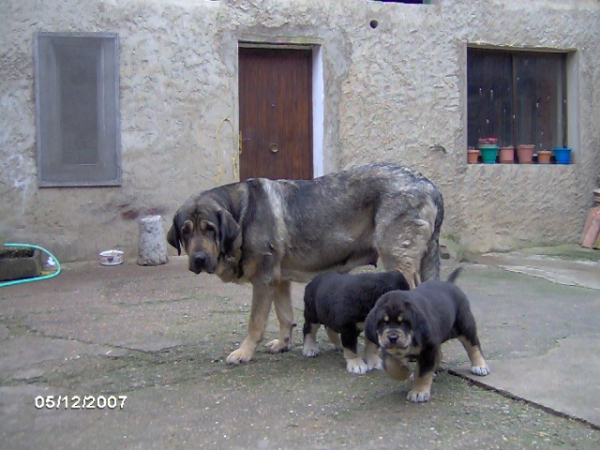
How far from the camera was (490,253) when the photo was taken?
9.80 m

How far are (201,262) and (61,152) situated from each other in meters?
4.83

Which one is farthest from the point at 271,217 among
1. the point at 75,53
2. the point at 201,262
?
the point at 75,53

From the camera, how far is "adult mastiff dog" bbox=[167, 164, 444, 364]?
455 centimetres

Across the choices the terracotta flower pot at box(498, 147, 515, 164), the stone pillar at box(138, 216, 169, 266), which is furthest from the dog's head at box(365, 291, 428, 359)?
the terracotta flower pot at box(498, 147, 515, 164)

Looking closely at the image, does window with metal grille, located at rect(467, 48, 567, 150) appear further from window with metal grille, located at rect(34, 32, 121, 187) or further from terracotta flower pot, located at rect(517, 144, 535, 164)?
window with metal grille, located at rect(34, 32, 121, 187)

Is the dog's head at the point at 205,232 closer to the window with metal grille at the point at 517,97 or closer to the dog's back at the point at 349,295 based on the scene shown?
the dog's back at the point at 349,295

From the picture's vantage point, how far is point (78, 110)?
8414mm

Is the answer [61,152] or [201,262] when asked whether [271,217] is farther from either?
[61,152]

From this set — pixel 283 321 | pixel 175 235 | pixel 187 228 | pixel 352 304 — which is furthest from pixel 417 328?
pixel 175 235

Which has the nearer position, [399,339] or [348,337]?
[399,339]

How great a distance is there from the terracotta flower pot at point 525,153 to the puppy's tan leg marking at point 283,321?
649cm

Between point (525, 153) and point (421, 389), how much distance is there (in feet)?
24.4

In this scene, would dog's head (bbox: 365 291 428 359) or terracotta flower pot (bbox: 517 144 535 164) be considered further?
terracotta flower pot (bbox: 517 144 535 164)

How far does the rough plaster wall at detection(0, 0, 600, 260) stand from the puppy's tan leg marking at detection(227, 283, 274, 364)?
4.30m
